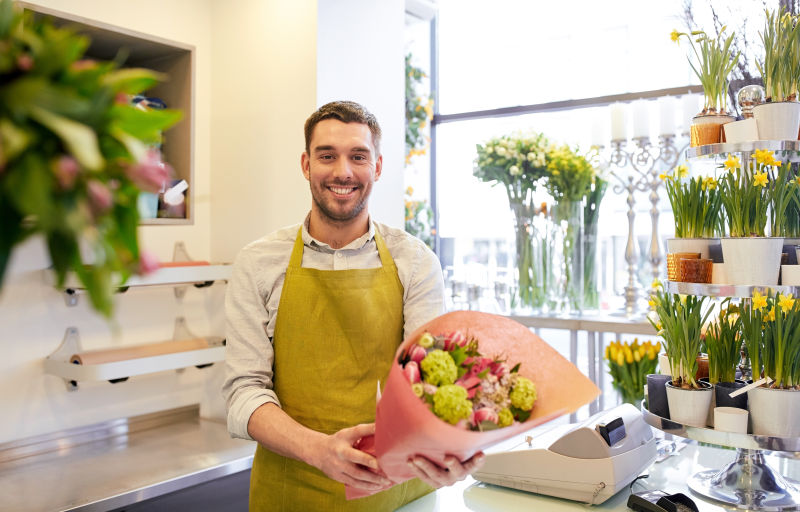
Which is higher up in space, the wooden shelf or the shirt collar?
the wooden shelf

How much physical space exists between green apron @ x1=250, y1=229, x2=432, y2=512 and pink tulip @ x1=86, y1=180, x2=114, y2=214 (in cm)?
126

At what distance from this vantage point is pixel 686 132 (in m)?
3.33

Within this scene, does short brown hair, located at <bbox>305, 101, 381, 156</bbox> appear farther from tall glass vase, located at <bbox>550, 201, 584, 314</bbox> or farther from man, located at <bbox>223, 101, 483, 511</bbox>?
tall glass vase, located at <bbox>550, 201, 584, 314</bbox>

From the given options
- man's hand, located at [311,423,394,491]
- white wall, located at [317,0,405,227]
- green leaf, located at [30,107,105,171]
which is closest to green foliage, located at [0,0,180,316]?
green leaf, located at [30,107,105,171]

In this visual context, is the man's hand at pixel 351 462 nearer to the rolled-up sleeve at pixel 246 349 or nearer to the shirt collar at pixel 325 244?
the rolled-up sleeve at pixel 246 349

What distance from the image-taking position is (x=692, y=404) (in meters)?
1.59

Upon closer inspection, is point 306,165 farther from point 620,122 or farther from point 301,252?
point 620,122

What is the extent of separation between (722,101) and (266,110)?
1697 millimetres

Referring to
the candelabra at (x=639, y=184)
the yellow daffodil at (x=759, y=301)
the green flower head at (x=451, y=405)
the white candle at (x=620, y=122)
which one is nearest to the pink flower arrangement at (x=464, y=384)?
the green flower head at (x=451, y=405)

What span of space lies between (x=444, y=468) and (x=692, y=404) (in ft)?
2.52

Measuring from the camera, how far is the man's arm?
4.14 ft

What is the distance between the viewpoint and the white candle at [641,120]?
331 cm

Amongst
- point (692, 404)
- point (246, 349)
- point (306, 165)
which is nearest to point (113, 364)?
point (246, 349)

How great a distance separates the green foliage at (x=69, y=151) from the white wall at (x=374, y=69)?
2.19 meters
